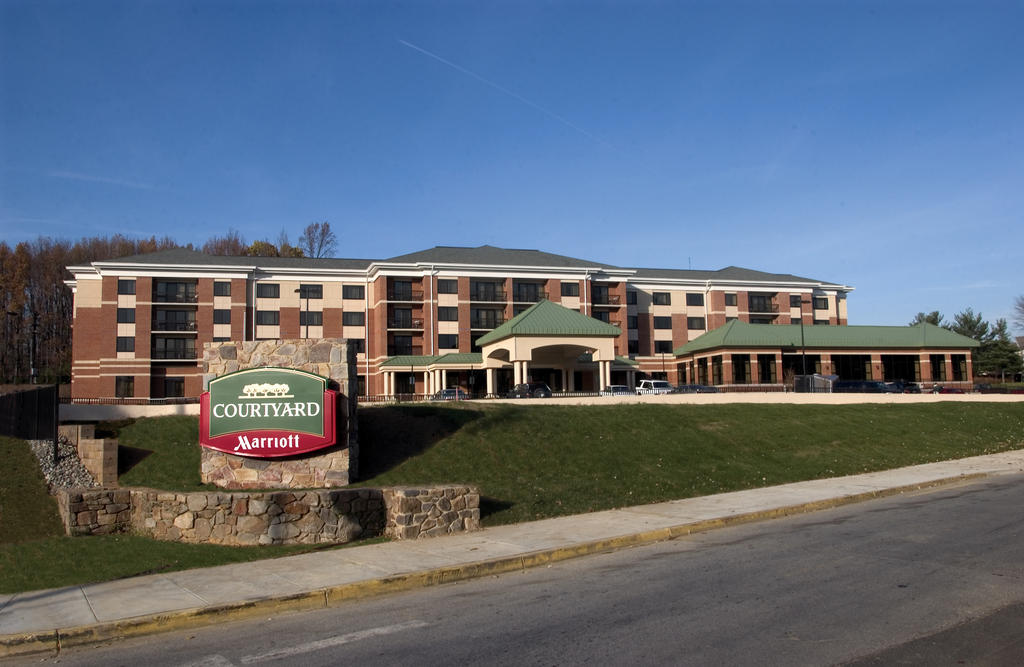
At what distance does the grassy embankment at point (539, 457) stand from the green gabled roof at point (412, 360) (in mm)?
39664

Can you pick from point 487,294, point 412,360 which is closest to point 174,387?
point 412,360

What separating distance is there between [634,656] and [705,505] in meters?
9.58

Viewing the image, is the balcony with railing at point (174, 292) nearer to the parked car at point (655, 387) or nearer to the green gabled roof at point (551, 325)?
the green gabled roof at point (551, 325)

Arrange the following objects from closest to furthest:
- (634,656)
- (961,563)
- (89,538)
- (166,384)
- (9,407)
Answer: (634,656) < (961,563) < (89,538) < (9,407) < (166,384)

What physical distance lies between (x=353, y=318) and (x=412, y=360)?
9777 mm

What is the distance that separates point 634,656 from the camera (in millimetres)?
6609

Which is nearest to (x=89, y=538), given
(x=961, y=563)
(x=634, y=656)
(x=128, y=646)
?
(x=128, y=646)

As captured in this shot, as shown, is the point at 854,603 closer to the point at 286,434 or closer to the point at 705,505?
the point at 705,505

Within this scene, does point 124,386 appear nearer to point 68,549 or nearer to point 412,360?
point 412,360

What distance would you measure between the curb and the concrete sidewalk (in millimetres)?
12

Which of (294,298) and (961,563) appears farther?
(294,298)

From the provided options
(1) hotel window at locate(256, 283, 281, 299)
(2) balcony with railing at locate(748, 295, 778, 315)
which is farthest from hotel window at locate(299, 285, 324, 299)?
(2) balcony with railing at locate(748, 295, 778, 315)

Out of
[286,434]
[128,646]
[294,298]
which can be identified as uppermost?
[294,298]

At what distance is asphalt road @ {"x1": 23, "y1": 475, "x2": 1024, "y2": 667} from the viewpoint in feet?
22.0
